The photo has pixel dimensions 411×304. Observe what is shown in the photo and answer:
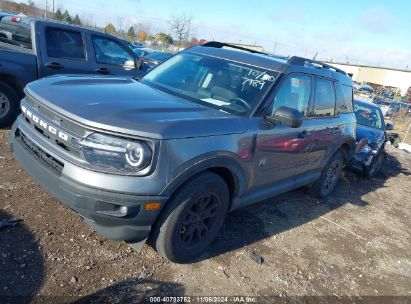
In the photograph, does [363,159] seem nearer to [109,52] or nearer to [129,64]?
[129,64]

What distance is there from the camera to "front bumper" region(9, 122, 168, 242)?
2754mm

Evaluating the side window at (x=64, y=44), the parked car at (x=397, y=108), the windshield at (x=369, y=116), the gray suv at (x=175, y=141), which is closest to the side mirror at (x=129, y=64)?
the side window at (x=64, y=44)

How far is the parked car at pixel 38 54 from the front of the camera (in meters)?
5.96

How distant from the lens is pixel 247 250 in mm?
4031

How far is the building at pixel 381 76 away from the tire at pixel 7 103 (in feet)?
219

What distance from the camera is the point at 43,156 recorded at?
3.13 metres

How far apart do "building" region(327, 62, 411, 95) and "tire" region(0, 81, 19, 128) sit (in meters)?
66.7

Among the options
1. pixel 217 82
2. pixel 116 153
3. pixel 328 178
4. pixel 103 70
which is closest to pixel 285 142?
pixel 217 82

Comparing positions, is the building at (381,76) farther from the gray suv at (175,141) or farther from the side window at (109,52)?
the gray suv at (175,141)

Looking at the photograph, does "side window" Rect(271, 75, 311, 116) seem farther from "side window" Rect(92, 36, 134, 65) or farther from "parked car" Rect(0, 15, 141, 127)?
"side window" Rect(92, 36, 134, 65)

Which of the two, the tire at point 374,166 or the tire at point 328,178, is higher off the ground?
the tire at point 328,178

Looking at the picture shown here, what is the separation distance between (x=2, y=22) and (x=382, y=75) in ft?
248

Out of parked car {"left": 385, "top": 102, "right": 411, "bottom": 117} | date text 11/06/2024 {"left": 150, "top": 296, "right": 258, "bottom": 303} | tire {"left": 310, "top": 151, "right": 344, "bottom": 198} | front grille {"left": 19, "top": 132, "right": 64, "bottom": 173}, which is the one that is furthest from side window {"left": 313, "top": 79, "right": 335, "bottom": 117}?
parked car {"left": 385, "top": 102, "right": 411, "bottom": 117}

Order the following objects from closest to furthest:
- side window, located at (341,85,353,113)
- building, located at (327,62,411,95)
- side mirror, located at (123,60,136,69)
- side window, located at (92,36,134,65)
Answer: side window, located at (341,85,353,113) < side mirror, located at (123,60,136,69) < side window, located at (92,36,134,65) < building, located at (327,62,411,95)
